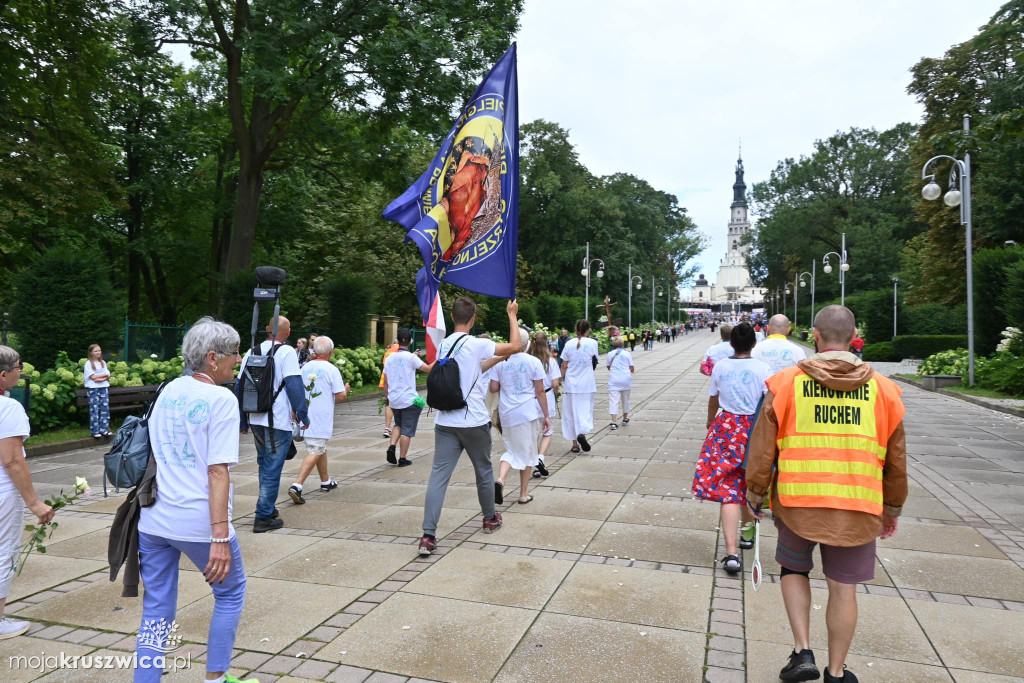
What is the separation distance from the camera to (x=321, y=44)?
15805 millimetres

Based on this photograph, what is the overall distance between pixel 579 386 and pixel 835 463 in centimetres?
633

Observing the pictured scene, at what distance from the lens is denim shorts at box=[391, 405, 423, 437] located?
8984mm

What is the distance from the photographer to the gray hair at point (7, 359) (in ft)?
11.8

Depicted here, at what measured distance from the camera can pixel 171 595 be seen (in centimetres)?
294

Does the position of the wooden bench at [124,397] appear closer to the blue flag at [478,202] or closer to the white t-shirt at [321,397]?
the white t-shirt at [321,397]

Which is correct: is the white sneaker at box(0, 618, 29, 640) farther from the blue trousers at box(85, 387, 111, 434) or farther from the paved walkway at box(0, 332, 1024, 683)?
the blue trousers at box(85, 387, 111, 434)

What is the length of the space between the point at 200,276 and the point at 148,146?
21.8 ft

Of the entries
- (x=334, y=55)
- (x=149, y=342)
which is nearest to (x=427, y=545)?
(x=149, y=342)

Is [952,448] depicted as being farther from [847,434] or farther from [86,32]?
[86,32]

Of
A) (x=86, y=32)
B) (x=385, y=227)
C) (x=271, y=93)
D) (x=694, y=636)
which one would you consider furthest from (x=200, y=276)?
(x=694, y=636)

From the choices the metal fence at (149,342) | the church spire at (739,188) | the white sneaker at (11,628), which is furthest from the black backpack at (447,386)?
the church spire at (739,188)

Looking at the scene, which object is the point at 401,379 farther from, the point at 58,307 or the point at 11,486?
the point at 58,307

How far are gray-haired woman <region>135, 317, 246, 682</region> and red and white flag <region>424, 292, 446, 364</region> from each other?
8.32ft

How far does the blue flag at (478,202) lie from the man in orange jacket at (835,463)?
8.68 feet
